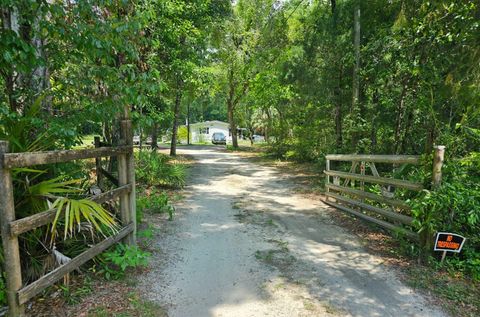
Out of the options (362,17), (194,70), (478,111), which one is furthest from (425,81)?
(194,70)

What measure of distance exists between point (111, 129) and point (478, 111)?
5.71m

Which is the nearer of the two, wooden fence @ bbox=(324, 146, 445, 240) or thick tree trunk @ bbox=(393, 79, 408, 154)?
wooden fence @ bbox=(324, 146, 445, 240)

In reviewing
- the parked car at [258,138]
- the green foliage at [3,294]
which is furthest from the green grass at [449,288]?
the parked car at [258,138]

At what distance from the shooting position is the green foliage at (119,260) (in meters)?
3.39

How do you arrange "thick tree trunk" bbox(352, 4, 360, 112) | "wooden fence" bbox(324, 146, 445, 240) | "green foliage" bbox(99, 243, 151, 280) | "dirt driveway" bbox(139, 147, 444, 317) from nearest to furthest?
"dirt driveway" bbox(139, 147, 444, 317)
"green foliage" bbox(99, 243, 151, 280)
"wooden fence" bbox(324, 146, 445, 240)
"thick tree trunk" bbox(352, 4, 360, 112)

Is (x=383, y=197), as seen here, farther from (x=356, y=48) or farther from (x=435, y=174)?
(x=356, y=48)

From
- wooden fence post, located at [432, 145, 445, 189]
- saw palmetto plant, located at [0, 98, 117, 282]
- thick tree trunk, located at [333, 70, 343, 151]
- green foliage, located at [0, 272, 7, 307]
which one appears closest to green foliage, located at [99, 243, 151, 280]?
saw palmetto plant, located at [0, 98, 117, 282]

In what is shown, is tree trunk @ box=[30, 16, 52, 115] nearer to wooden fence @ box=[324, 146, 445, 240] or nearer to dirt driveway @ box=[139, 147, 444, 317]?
dirt driveway @ box=[139, 147, 444, 317]

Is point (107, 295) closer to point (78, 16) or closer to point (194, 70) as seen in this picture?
point (78, 16)

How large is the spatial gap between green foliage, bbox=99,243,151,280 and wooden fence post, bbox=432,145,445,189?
3527 mm

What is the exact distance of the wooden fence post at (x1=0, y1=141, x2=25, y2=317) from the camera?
7.37 ft

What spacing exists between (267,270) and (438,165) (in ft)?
7.88

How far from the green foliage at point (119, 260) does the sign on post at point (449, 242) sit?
3385mm

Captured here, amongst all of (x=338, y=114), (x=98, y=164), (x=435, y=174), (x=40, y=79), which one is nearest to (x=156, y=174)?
(x=98, y=164)
